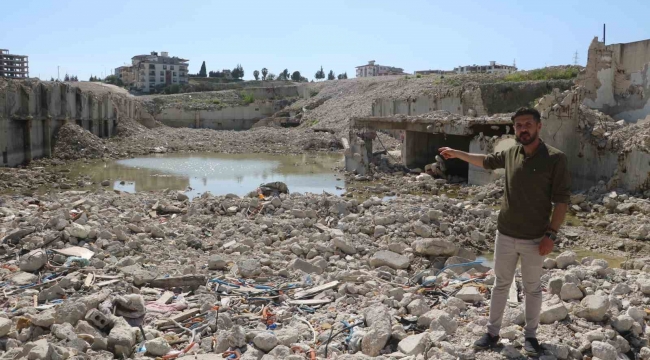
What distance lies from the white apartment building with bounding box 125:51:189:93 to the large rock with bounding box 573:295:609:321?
315 ft

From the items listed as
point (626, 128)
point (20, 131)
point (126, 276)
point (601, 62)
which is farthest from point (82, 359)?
point (20, 131)

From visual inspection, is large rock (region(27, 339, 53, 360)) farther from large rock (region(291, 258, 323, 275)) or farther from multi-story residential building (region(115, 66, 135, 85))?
multi-story residential building (region(115, 66, 135, 85))

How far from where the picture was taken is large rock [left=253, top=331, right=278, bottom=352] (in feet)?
14.8

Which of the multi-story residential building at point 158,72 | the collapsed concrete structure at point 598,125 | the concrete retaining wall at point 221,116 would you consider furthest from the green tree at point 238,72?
the collapsed concrete structure at point 598,125

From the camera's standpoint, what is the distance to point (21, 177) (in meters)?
18.7

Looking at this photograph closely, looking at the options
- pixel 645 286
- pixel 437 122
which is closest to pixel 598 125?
pixel 437 122

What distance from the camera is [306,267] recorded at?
7.27m

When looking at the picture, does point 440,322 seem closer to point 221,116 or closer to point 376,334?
point 376,334

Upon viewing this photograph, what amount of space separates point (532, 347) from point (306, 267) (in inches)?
145

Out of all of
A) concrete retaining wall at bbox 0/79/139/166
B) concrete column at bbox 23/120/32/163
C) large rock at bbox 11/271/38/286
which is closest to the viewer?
large rock at bbox 11/271/38/286

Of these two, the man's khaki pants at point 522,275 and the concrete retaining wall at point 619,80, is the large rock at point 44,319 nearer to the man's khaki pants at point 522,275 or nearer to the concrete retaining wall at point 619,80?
the man's khaki pants at point 522,275

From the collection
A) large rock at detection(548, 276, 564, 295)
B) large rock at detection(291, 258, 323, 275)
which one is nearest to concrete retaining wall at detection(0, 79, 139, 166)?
large rock at detection(291, 258, 323, 275)

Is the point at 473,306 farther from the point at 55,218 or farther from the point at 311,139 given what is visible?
the point at 311,139

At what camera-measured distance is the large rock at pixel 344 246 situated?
27.3ft
